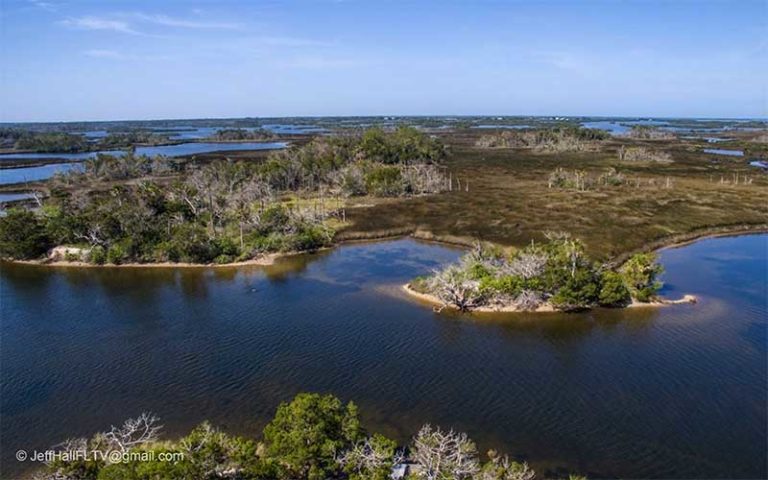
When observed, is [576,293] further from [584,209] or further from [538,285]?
[584,209]

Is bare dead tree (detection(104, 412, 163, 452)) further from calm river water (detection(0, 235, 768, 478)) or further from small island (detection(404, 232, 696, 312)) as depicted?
small island (detection(404, 232, 696, 312))

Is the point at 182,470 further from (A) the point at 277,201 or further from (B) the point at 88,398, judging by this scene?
(A) the point at 277,201

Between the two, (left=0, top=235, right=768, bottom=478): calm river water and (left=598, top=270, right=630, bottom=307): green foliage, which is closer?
(left=0, top=235, right=768, bottom=478): calm river water

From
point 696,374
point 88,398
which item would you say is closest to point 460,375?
point 696,374

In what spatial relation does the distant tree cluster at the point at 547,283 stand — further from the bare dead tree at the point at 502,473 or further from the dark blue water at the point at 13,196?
the dark blue water at the point at 13,196

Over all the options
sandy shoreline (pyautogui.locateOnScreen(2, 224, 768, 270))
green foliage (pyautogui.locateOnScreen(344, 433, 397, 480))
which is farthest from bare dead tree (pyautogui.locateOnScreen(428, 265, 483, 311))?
green foliage (pyautogui.locateOnScreen(344, 433, 397, 480))
